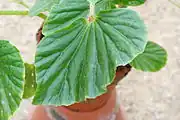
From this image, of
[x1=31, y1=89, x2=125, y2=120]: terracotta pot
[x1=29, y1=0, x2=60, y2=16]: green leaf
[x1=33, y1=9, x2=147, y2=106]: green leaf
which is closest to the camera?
[x1=33, y1=9, x2=147, y2=106]: green leaf

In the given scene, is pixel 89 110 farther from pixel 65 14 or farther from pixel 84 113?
pixel 65 14

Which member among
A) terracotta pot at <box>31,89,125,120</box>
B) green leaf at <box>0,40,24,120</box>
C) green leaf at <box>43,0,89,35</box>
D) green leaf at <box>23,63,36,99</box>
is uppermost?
green leaf at <box>43,0,89,35</box>

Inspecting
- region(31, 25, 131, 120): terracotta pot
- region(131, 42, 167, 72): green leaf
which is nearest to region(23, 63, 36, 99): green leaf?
region(31, 25, 131, 120): terracotta pot

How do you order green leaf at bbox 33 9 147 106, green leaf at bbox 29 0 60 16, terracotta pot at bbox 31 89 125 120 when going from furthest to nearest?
1. terracotta pot at bbox 31 89 125 120
2. green leaf at bbox 29 0 60 16
3. green leaf at bbox 33 9 147 106

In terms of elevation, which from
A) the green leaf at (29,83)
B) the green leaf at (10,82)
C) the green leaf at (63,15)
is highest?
the green leaf at (63,15)

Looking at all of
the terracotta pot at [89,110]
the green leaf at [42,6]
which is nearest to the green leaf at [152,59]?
the terracotta pot at [89,110]

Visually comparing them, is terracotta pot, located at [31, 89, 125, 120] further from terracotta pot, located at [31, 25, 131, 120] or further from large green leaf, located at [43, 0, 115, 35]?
large green leaf, located at [43, 0, 115, 35]

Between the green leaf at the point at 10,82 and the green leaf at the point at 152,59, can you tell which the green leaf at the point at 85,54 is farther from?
the green leaf at the point at 152,59
